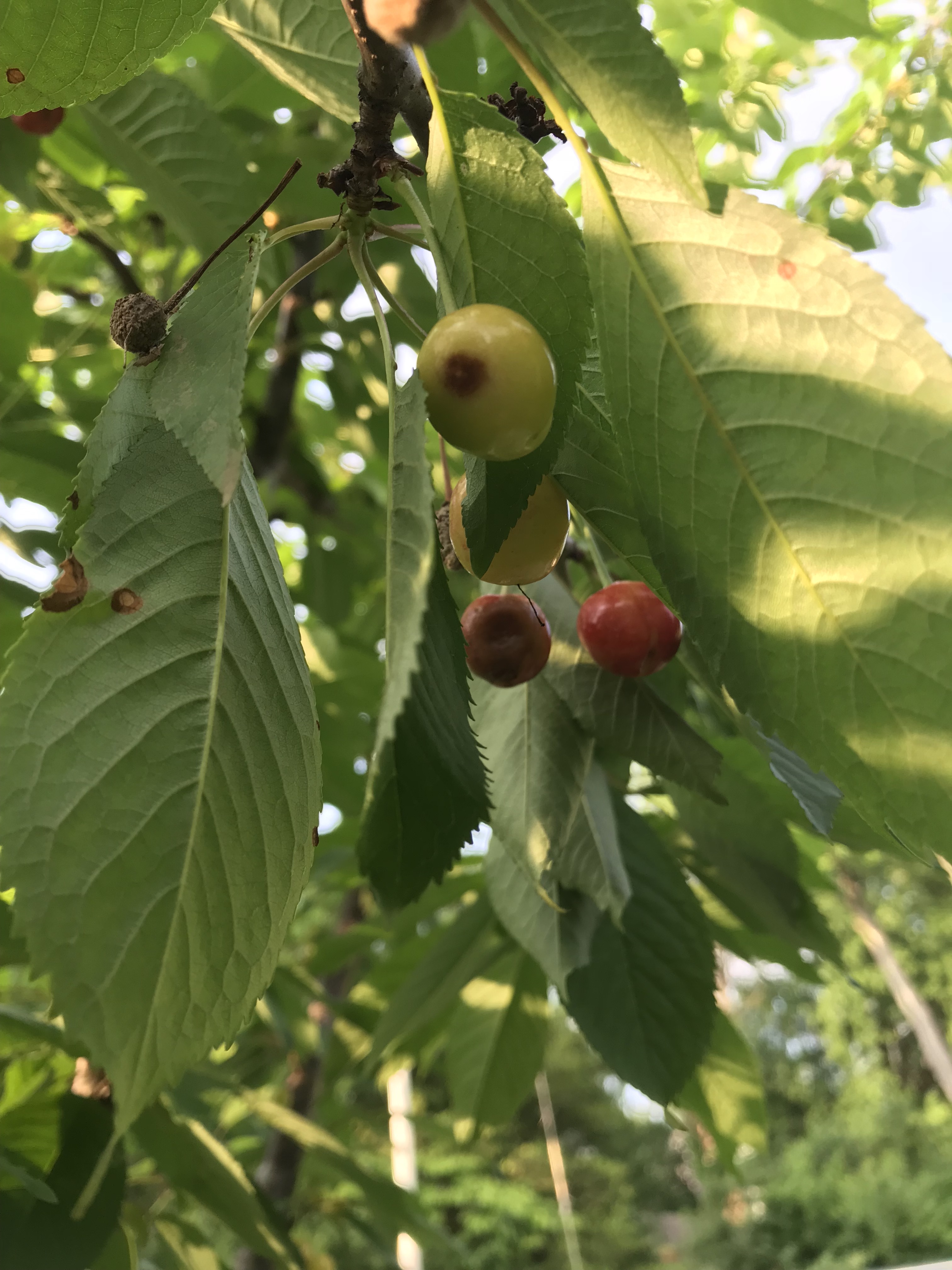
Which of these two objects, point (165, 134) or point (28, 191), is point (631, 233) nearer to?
point (165, 134)

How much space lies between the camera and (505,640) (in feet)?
2.26

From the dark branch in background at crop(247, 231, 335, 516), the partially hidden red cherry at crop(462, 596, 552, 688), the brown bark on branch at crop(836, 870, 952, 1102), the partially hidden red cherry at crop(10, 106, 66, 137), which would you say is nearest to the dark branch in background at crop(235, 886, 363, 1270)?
the dark branch in background at crop(247, 231, 335, 516)

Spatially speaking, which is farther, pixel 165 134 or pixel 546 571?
pixel 165 134

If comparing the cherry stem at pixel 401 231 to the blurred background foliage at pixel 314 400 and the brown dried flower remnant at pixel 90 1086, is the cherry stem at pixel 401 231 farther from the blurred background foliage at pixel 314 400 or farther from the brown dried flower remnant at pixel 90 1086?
the brown dried flower remnant at pixel 90 1086

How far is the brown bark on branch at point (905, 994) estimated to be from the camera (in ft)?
33.3

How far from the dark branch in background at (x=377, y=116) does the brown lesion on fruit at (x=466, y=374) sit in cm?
15

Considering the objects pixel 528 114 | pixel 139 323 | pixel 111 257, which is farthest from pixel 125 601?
pixel 111 257

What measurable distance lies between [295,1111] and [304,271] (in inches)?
71.9

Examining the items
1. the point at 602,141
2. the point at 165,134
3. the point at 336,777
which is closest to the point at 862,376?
the point at 602,141

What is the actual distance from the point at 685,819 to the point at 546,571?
661 mm

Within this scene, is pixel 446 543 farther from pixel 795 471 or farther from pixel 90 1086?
pixel 90 1086

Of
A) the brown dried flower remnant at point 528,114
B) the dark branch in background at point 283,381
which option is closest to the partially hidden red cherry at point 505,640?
the brown dried flower remnant at point 528,114

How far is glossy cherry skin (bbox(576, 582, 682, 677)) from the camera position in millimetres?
726

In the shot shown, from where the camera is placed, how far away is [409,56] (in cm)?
47
